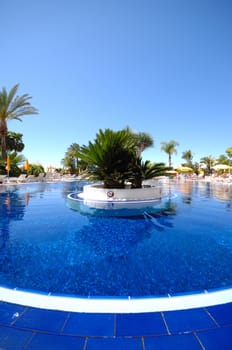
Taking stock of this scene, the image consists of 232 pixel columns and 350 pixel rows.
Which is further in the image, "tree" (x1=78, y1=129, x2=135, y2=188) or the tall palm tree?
the tall palm tree

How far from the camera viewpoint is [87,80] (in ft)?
63.4

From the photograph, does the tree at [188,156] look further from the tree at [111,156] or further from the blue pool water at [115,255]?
the blue pool water at [115,255]

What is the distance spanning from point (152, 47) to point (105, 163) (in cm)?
1103

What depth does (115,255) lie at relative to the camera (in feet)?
12.9

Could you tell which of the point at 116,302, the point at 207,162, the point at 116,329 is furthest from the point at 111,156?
the point at 207,162

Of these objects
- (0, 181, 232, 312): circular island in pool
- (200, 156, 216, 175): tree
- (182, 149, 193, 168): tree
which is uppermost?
(182, 149, 193, 168): tree

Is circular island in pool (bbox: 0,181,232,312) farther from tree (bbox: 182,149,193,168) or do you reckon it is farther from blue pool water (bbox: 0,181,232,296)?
tree (bbox: 182,149,193,168)

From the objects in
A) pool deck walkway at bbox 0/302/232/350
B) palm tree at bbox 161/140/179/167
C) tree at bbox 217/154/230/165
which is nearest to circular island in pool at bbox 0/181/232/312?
pool deck walkway at bbox 0/302/232/350

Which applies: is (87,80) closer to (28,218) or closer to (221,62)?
(221,62)

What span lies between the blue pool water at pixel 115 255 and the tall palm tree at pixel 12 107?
20.1 meters

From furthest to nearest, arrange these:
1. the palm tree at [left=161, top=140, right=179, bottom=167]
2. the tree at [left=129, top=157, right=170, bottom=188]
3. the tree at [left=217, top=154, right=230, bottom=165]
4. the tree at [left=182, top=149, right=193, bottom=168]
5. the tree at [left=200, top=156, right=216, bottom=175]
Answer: the tree at [left=217, top=154, right=230, bottom=165] < the tree at [left=182, top=149, right=193, bottom=168] < the tree at [left=200, top=156, right=216, bottom=175] < the palm tree at [left=161, top=140, right=179, bottom=167] < the tree at [left=129, top=157, right=170, bottom=188]

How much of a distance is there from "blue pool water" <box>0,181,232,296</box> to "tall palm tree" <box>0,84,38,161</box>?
2011 cm

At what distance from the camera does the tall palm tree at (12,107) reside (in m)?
21.7

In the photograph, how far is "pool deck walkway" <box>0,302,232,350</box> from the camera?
157 cm
